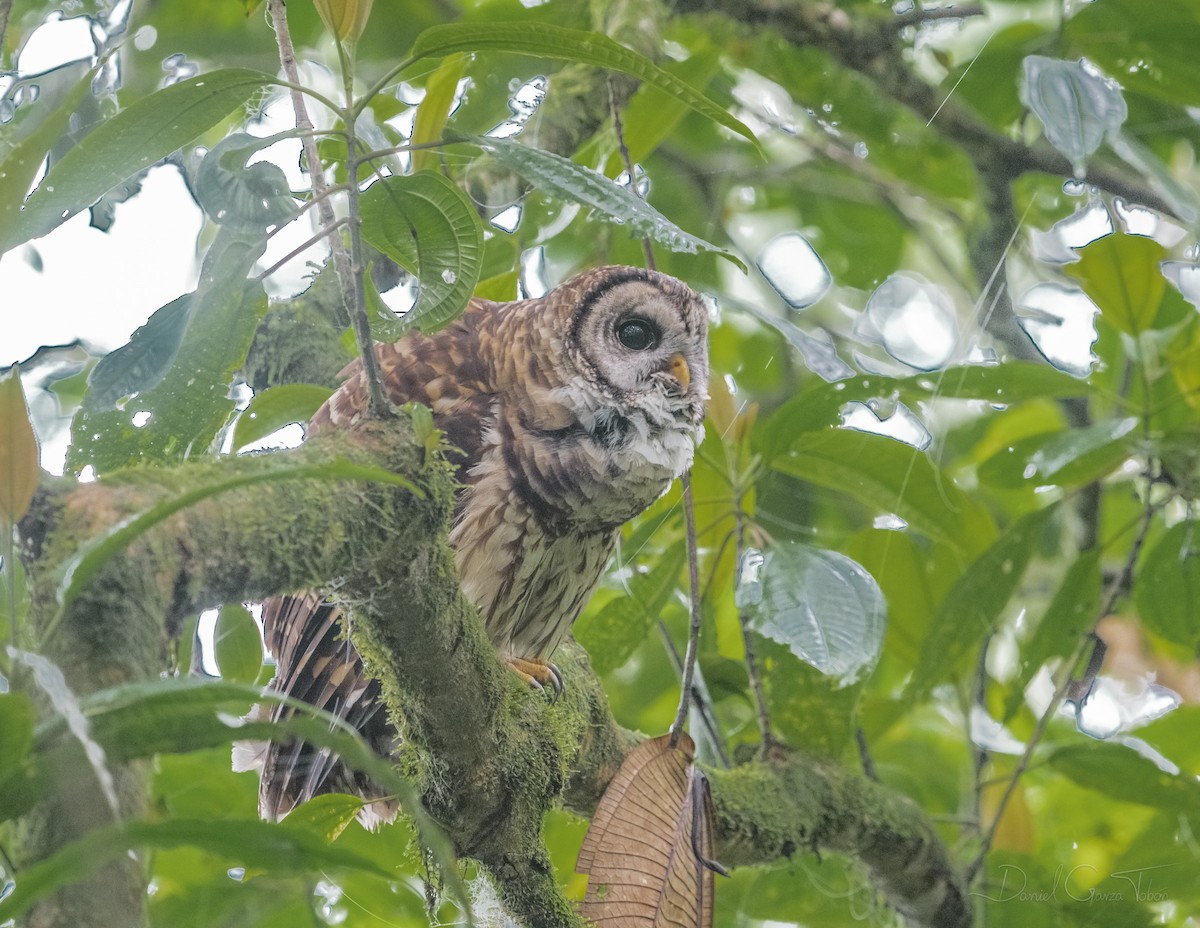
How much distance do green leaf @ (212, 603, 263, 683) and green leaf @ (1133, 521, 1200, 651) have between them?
1965 mm

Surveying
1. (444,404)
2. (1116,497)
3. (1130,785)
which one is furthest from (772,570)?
(1116,497)

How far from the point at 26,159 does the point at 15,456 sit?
0.81 ft

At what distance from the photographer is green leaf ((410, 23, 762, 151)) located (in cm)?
126

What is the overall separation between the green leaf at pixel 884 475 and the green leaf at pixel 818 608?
0.80 ft

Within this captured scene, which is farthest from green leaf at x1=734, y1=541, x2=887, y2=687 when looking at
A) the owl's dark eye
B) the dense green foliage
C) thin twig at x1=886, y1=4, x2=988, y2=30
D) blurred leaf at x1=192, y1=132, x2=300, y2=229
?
thin twig at x1=886, y1=4, x2=988, y2=30

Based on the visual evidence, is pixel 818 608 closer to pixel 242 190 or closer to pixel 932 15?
pixel 242 190

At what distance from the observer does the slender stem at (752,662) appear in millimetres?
2355

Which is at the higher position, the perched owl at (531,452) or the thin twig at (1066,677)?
the perched owl at (531,452)

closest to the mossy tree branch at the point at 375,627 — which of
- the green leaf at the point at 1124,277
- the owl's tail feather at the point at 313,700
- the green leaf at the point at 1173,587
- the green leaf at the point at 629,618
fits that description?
the green leaf at the point at 629,618

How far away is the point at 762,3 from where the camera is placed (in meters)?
3.36

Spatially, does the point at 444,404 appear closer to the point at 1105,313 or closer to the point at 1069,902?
the point at 1105,313

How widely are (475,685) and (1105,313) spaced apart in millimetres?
1718

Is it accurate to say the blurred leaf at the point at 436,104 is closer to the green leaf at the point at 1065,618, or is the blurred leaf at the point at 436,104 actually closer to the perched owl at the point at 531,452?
the perched owl at the point at 531,452

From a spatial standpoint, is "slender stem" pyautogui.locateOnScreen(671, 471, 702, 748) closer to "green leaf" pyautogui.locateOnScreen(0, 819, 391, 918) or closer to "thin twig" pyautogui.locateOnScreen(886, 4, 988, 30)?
"green leaf" pyautogui.locateOnScreen(0, 819, 391, 918)
